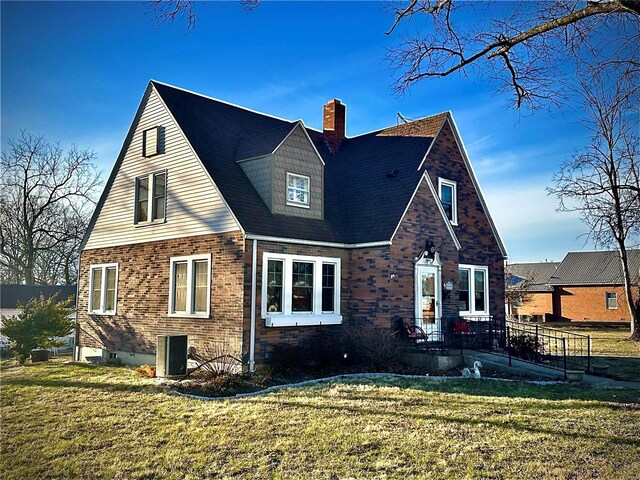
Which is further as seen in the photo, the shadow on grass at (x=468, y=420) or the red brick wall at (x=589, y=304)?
the red brick wall at (x=589, y=304)

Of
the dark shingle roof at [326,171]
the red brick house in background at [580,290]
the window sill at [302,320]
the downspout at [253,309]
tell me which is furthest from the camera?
the red brick house in background at [580,290]

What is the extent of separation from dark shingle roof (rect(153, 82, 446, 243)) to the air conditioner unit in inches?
138

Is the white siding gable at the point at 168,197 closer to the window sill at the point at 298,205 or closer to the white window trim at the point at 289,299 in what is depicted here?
the white window trim at the point at 289,299

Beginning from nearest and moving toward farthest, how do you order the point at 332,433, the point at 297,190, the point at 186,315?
the point at 332,433 < the point at 186,315 < the point at 297,190

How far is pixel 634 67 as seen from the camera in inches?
347

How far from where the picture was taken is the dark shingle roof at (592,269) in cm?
4477

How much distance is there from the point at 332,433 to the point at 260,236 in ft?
23.5

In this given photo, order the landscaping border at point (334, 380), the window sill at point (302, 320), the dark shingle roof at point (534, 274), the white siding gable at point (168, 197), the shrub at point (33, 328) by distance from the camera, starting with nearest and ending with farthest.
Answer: the landscaping border at point (334, 380), the window sill at point (302, 320), the white siding gable at point (168, 197), the shrub at point (33, 328), the dark shingle roof at point (534, 274)

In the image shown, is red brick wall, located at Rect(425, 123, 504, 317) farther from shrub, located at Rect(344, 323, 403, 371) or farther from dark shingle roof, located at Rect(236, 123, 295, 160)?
shrub, located at Rect(344, 323, 403, 371)

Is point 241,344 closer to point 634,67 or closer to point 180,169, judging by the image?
A: point 180,169

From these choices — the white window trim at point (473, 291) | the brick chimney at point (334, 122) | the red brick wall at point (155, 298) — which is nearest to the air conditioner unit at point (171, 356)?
the red brick wall at point (155, 298)

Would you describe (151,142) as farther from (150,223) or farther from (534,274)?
(534,274)

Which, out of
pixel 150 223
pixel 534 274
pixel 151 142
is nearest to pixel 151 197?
pixel 150 223

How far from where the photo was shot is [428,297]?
1747 cm
